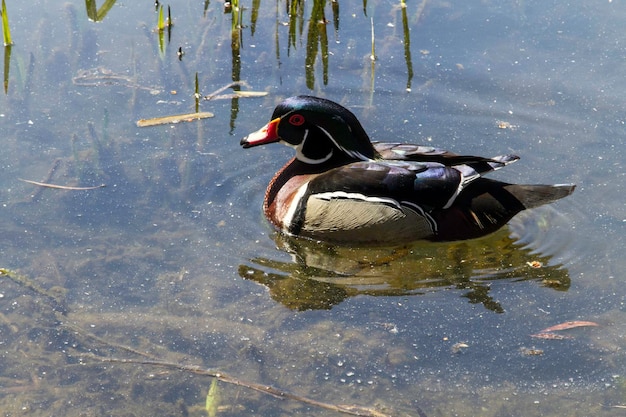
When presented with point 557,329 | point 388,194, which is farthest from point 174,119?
point 557,329

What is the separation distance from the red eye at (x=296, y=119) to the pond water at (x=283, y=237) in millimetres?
635

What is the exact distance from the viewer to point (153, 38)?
9.59 meters

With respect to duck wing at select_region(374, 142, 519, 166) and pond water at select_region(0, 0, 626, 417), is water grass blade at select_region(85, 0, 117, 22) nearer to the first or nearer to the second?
pond water at select_region(0, 0, 626, 417)

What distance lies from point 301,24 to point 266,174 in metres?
2.38

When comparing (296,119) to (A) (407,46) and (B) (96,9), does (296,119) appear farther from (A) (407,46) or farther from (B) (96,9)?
(B) (96,9)

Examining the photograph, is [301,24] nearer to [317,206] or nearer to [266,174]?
[266,174]

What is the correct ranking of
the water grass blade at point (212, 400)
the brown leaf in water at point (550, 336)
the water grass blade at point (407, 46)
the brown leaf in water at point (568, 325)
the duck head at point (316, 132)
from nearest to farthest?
→ the water grass blade at point (212, 400) → the brown leaf in water at point (550, 336) → the brown leaf in water at point (568, 325) → the duck head at point (316, 132) → the water grass blade at point (407, 46)


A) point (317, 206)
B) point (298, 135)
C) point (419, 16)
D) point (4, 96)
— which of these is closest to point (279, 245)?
point (317, 206)

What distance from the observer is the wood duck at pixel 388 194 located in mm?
7043

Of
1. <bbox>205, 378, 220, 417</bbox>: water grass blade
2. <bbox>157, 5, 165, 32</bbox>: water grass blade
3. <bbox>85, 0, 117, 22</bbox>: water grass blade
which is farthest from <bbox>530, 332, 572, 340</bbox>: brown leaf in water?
<bbox>85, 0, 117, 22</bbox>: water grass blade

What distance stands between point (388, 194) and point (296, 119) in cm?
96

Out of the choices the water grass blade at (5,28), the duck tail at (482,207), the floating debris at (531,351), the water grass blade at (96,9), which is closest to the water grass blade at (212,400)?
the floating debris at (531,351)

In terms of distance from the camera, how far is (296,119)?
295 inches

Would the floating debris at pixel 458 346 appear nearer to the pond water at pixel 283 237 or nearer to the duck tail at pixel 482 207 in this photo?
the pond water at pixel 283 237
